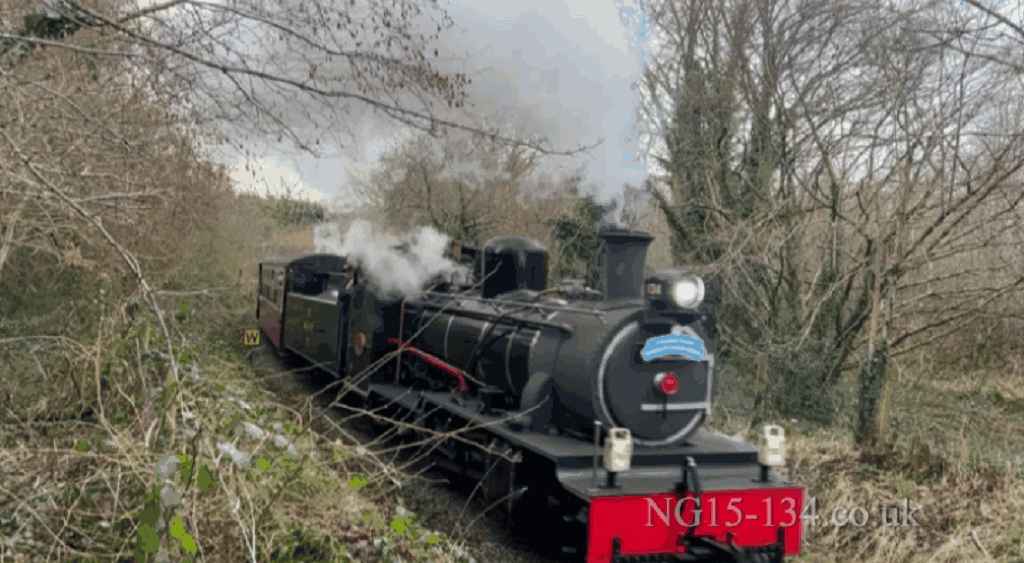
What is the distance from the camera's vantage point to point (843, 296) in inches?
415

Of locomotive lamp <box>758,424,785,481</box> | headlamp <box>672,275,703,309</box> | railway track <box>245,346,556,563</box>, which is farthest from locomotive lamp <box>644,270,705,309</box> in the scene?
railway track <box>245,346,556,563</box>

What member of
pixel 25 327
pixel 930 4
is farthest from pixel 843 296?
pixel 25 327

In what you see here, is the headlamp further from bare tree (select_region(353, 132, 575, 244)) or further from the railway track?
bare tree (select_region(353, 132, 575, 244))

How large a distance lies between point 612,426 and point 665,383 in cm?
48

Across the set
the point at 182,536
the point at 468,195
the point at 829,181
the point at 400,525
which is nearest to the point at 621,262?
the point at 400,525

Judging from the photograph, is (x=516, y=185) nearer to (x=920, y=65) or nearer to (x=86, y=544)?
(x=920, y=65)

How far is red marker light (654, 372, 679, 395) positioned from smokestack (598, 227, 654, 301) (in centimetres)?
69

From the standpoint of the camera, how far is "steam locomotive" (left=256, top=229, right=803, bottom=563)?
5.36m

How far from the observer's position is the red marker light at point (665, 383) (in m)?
5.95

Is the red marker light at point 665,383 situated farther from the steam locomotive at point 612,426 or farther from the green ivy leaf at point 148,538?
the green ivy leaf at point 148,538

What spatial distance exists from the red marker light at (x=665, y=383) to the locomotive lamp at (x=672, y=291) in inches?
19.2

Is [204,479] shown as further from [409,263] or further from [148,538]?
[409,263]

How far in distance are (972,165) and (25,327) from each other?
974cm

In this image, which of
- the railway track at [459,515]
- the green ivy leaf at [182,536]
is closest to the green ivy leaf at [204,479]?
the green ivy leaf at [182,536]
